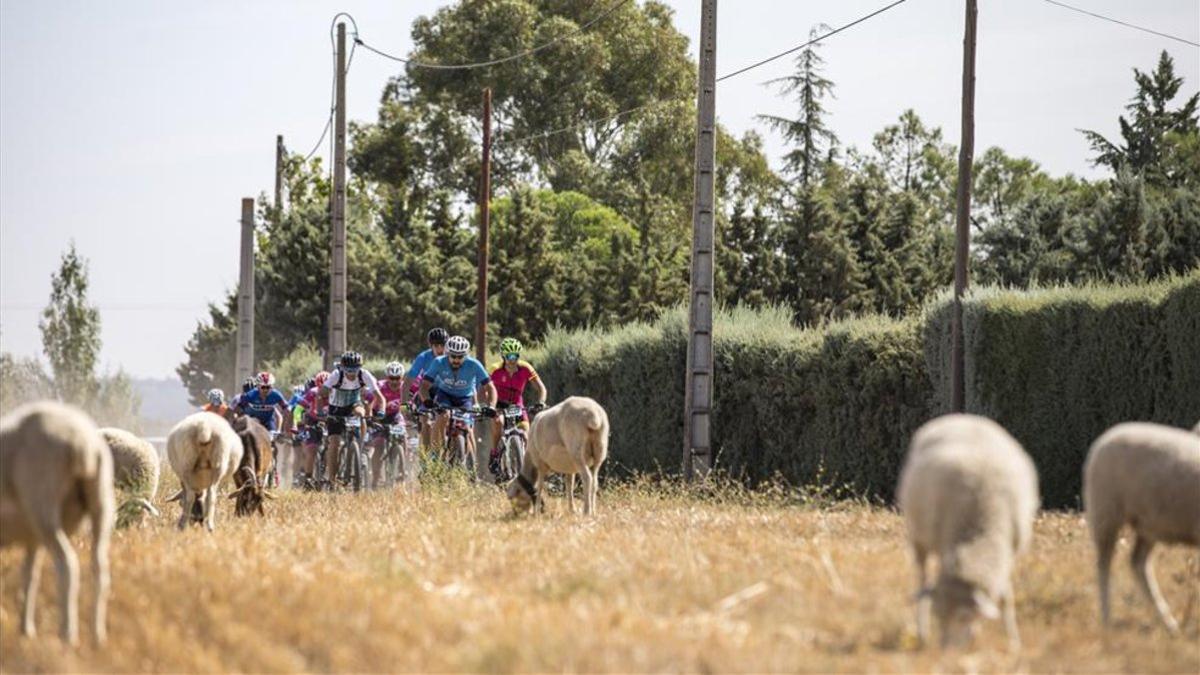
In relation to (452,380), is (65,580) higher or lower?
lower

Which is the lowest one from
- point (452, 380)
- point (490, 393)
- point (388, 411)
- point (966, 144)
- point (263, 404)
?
point (388, 411)

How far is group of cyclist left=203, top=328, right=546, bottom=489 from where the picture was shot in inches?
→ 952

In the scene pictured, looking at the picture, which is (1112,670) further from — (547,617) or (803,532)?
(803,532)

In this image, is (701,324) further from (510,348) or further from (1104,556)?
(1104,556)

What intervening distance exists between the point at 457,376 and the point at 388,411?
131 inches

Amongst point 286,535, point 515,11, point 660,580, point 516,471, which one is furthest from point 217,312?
point 660,580

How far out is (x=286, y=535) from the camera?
16.4 metres

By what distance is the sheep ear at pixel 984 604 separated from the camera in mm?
9281

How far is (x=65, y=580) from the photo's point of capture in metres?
11.0

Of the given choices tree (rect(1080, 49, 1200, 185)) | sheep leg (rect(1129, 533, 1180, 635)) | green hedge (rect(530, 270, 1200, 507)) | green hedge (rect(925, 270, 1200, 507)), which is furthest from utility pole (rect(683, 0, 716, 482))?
tree (rect(1080, 49, 1200, 185))

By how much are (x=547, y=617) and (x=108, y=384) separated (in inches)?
2032

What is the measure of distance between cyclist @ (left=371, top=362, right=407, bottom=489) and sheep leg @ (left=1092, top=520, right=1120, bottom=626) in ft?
53.4

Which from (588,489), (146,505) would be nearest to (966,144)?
(588,489)

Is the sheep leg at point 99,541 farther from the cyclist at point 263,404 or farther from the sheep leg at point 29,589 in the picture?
the cyclist at point 263,404
